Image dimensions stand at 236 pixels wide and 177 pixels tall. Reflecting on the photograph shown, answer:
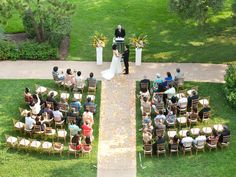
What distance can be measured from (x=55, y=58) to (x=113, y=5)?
7254 mm

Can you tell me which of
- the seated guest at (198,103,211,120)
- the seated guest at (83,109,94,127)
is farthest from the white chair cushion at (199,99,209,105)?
the seated guest at (83,109,94,127)

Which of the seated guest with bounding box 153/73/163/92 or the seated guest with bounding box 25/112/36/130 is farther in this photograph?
the seated guest with bounding box 153/73/163/92

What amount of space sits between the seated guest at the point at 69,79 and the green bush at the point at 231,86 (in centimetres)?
761

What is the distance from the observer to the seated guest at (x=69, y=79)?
28.4 m

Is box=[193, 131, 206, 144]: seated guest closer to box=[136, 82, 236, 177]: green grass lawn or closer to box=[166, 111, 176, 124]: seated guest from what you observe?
box=[136, 82, 236, 177]: green grass lawn

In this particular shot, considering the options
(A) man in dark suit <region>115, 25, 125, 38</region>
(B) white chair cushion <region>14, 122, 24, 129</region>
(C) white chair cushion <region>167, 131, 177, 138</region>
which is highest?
(A) man in dark suit <region>115, 25, 125, 38</region>

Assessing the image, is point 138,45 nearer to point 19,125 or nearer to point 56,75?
point 56,75

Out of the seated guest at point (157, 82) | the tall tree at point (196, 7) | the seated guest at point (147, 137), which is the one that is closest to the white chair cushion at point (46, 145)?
the seated guest at point (147, 137)

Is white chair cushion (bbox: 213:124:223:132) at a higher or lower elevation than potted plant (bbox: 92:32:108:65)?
lower

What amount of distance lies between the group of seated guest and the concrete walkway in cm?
137

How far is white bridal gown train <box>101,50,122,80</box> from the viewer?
2983 centimetres

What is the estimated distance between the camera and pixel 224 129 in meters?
24.7

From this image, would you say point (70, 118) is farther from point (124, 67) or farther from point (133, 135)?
point (124, 67)

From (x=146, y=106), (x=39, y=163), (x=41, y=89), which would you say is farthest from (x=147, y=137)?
(x=41, y=89)
